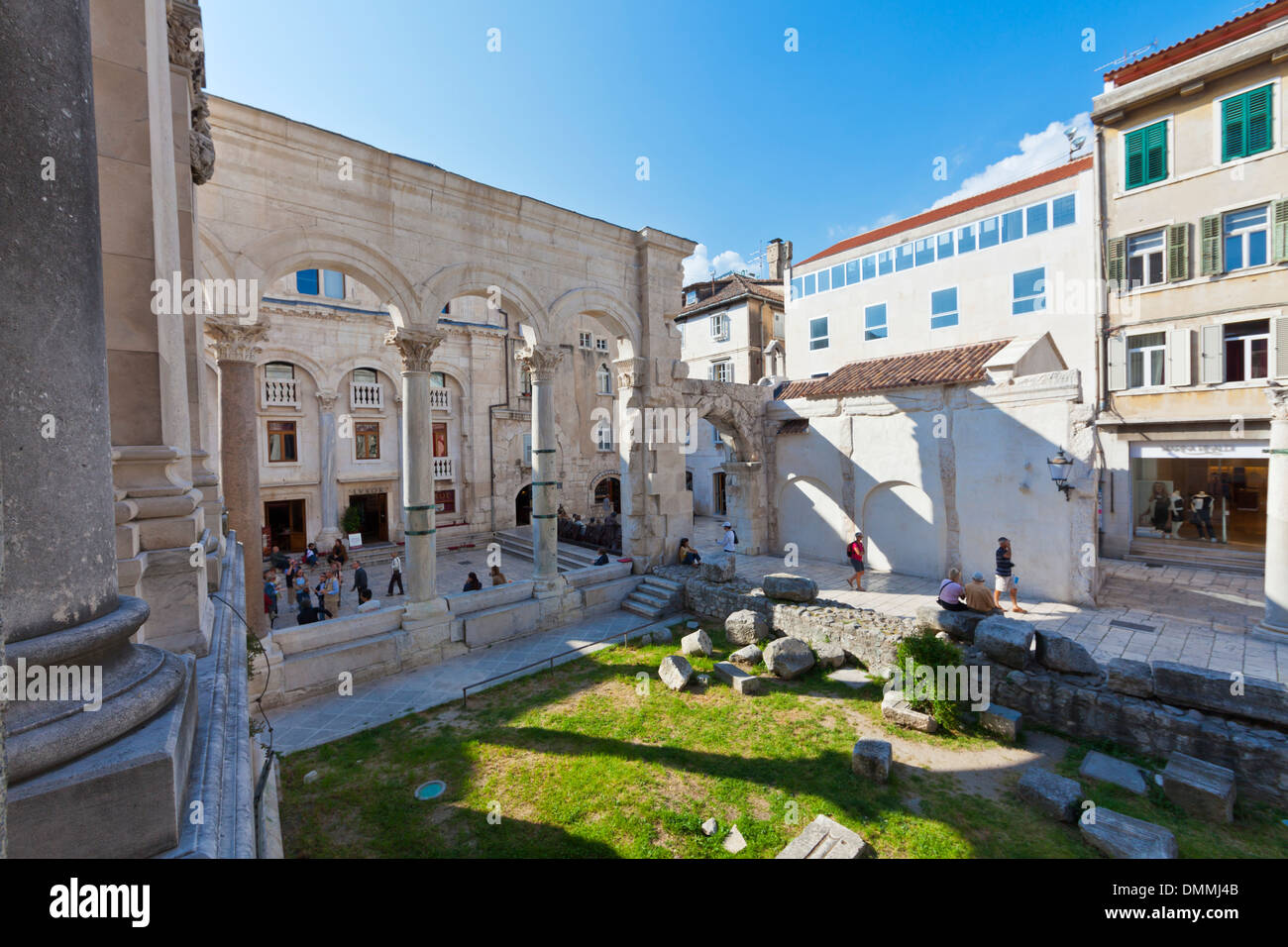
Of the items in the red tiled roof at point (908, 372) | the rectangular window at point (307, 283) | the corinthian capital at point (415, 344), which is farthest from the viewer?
the rectangular window at point (307, 283)

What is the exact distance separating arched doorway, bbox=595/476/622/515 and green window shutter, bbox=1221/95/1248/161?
73.0ft

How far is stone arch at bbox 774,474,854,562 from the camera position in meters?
16.1

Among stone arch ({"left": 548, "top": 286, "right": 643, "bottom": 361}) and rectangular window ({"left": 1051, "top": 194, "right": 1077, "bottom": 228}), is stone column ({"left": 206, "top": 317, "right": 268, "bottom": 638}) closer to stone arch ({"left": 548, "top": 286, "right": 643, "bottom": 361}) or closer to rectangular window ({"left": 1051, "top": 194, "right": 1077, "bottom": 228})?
stone arch ({"left": 548, "top": 286, "right": 643, "bottom": 361})

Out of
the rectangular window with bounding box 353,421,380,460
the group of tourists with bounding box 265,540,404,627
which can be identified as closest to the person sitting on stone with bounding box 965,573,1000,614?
the group of tourists with bounding box 265,540,404,627

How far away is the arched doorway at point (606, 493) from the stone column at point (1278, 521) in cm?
2093

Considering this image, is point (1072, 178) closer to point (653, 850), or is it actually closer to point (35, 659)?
point (653, 850)

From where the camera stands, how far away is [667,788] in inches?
251

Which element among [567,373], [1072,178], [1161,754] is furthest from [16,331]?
[567,373]

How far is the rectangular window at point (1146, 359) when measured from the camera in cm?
1478

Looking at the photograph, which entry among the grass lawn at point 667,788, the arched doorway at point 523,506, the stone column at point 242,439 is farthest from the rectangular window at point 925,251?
the stone column at point 242,439

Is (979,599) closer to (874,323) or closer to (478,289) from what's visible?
(478,289)

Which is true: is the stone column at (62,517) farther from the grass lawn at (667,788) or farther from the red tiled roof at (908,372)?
the red tiled roof at (908,372)

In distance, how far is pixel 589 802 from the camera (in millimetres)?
6086

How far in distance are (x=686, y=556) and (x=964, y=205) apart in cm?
1658
